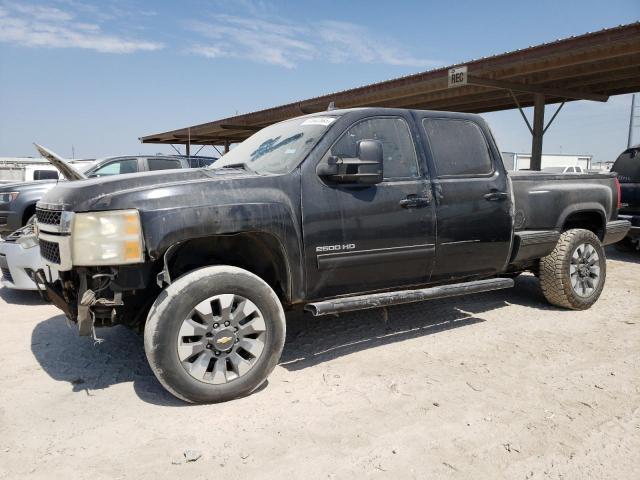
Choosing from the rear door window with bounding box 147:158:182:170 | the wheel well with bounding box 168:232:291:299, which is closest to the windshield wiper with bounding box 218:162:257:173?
the wheel well with bounding box 168:232:291:299

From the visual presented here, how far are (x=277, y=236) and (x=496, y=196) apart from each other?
7.02 ft

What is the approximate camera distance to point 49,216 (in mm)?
3215

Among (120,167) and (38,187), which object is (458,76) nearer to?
(120,167)

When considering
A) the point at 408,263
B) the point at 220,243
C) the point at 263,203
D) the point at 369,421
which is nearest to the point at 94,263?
the point at 220,243

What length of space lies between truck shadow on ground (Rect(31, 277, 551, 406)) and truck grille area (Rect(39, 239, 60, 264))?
889 millimetres

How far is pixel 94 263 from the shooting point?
2.90 metres

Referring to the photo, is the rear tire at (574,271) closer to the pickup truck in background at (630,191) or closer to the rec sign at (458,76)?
the pickup truck in background at (630,191)

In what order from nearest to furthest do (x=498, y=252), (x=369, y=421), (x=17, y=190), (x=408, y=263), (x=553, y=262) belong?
(x=369, y=421), (x=408, y=263), (x=498, y=252), (x=553, y=262), (x=17, y=190)

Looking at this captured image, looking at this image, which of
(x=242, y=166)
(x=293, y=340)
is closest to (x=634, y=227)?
(x=293, y=340)

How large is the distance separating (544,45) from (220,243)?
31.1 ft

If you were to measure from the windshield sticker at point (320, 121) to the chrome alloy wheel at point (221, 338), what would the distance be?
1.50 metres

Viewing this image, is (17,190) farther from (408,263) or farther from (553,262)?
(553,262)

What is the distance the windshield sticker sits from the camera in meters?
3.78

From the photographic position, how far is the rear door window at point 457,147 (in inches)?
165
